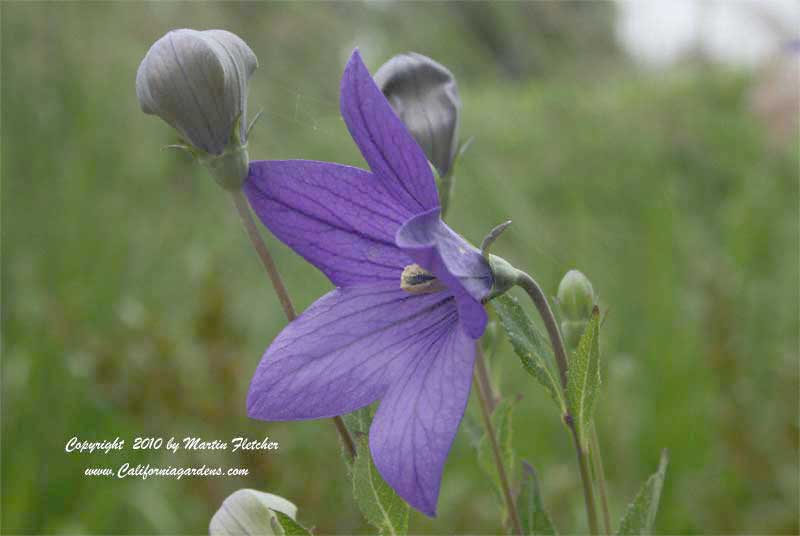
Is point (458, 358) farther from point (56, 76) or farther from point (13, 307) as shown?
point (56, 76)

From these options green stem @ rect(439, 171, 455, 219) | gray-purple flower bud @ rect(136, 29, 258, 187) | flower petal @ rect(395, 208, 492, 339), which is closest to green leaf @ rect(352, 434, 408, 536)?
flower petal @ rect(395, 208, 492, 339)

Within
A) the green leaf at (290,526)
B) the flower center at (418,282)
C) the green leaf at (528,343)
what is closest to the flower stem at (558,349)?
the green leaf at (528,343)

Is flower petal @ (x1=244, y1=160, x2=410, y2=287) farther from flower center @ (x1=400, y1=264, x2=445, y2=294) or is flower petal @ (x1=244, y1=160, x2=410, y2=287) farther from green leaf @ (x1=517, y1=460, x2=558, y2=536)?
green leaf @ (x1=517, y1=460, x2=558, y2=536)

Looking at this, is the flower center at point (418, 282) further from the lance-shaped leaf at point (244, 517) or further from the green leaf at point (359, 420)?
the lance-shaped leaf at point (244, 517)

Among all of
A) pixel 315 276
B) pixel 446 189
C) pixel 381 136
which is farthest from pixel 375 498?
pixel 315 276

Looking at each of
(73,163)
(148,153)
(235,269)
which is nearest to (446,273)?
(73,163)
